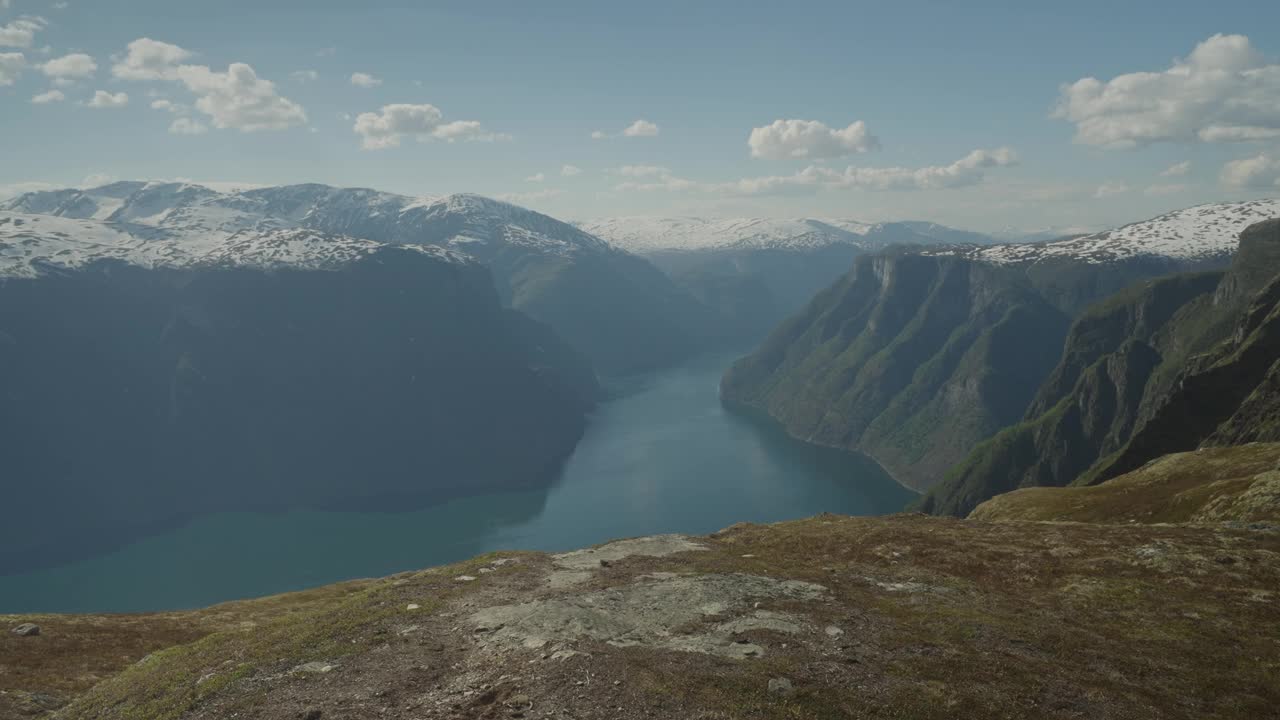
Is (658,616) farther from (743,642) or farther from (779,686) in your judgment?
(779,686)

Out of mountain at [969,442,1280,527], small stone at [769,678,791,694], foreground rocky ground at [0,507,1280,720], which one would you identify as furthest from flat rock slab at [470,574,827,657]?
mountain at [969,442,1280,527]

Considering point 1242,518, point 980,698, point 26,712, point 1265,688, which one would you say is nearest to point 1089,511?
point 1242,518

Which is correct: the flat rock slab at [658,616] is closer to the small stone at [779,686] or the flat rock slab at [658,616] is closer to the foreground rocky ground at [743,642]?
the foreground rocky ground at [743,642]

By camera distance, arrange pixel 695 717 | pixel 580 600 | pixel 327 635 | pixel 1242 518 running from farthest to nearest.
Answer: pixel 1242 518 < pixel 580 600 < pixel 327 635 < pixel 695 717

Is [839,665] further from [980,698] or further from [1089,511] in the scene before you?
[1089,511]

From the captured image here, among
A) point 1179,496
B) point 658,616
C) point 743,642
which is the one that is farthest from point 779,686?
point 1179,496

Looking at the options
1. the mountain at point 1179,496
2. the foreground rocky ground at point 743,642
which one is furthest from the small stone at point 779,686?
the mountain at point 1179,496
